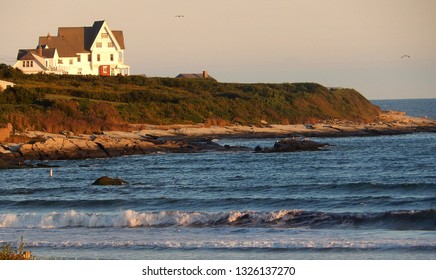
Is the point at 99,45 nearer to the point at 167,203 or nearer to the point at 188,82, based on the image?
the point at 188,82

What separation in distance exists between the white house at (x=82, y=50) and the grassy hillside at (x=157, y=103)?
20.9 feet

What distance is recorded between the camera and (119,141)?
52.7 metres

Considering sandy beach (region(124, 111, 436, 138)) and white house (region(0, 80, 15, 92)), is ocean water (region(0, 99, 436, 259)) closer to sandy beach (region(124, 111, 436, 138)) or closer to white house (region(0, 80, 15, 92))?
sandy beach (region(124, 111, 436, 138))

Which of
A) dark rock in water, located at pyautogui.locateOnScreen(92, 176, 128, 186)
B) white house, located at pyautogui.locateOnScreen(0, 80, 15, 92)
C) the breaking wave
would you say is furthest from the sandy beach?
the breaking wave

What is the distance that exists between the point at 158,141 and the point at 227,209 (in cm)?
2861

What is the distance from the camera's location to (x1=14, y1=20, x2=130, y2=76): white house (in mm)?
95438

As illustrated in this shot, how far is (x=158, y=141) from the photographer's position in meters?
56.2

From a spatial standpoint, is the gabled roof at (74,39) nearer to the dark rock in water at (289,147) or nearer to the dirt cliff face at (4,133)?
the dirt cliff face at (4,133)

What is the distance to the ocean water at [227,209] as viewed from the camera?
2003 cm

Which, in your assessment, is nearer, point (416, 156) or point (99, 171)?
point (99, 171)

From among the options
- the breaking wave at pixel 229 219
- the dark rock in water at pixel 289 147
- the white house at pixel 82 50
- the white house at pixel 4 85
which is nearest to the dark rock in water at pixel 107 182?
the breaking wave at pixel 229 219
